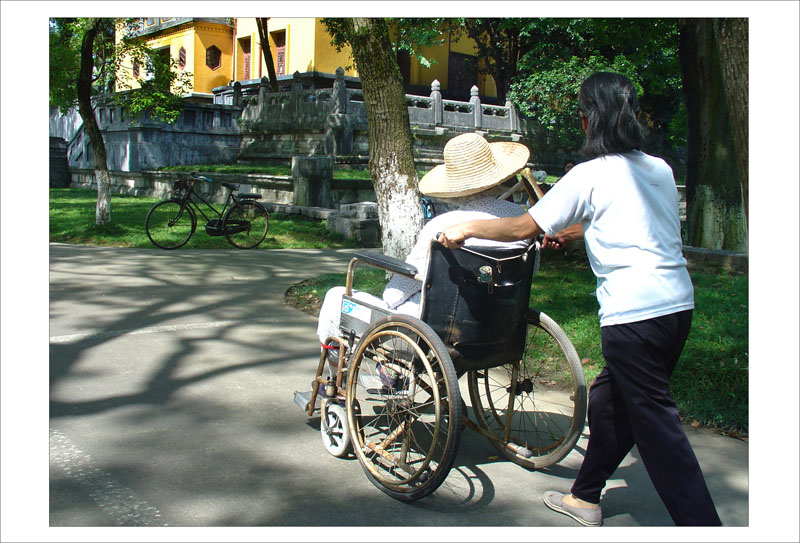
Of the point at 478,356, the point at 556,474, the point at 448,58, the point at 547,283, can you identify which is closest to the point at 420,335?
the point at 478,356

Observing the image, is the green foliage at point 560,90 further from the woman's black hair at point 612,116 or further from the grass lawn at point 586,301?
the woman's black hair at point 612,116

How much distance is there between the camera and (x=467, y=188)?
3.36m

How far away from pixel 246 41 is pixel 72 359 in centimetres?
2829

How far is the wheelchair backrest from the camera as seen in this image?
3.17 m

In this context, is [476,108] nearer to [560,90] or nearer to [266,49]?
[560,90]

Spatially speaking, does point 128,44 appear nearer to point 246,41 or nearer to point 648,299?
point 648,299

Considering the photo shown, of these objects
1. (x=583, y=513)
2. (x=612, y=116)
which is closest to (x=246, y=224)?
(x=583, y=513)

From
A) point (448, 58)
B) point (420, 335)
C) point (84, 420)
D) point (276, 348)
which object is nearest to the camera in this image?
point (420, 335)

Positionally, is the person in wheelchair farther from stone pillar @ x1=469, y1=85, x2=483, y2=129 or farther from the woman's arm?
stone pillar @ x1=469, y1=85, x2=483, y2=129

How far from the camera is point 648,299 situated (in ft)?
8.91

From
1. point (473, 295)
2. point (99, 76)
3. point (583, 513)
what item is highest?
point (99, 76)

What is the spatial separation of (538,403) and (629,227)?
2.05 m

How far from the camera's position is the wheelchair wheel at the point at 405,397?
2.98 metres

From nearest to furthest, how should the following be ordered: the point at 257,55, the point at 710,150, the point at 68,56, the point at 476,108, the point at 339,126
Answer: the point at 710,150 → the point at 68,56 → the point at 339,126 → the point at 476,108 → the point at 257,55
